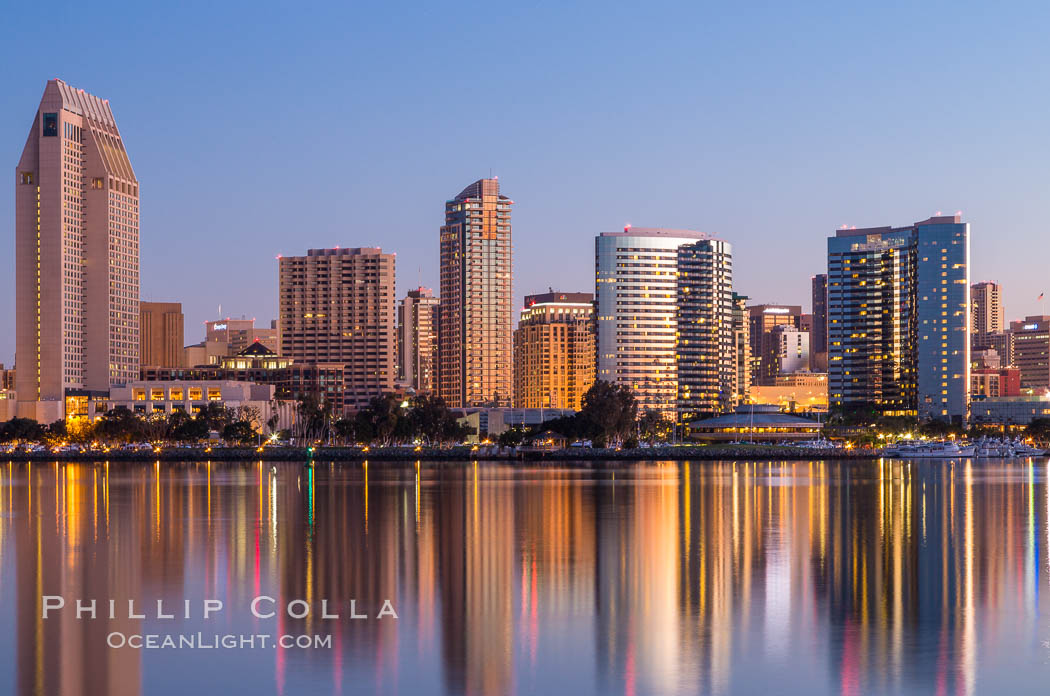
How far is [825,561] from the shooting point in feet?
145

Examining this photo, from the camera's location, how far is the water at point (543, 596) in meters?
25.8

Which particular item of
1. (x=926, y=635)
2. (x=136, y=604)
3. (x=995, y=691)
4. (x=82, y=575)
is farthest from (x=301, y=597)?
(x=995, y=691)

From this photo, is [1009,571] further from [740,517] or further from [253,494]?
[253,494]

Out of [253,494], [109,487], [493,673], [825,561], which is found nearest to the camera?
[493,673]

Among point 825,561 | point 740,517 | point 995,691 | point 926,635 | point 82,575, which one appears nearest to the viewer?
point 995,691

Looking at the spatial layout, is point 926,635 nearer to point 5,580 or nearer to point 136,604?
point 136,604

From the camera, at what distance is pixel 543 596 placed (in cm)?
3622

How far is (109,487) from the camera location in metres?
104

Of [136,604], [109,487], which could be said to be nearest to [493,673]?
[136,604]

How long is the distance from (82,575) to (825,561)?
23.4 metres

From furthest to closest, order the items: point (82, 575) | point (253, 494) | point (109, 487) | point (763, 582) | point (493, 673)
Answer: point (109, 487), point (253, 494), point (82, 575), point (763, 582), point (493, 673)

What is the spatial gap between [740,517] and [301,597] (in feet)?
111

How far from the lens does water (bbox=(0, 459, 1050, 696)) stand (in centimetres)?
2584

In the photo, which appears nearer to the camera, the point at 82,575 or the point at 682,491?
the point at 82,575
